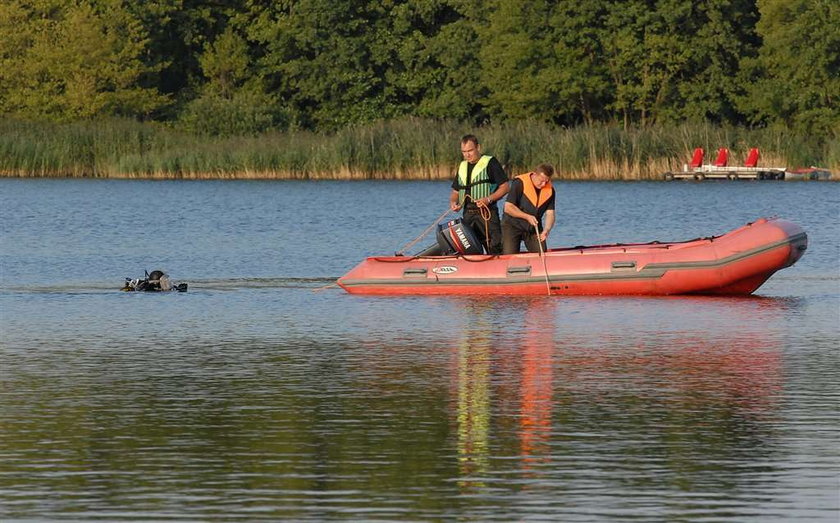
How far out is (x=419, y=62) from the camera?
70.6 m

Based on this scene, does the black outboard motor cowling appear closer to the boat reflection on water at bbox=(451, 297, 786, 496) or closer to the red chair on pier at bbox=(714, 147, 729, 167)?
the boat reflection on water at bbox=(451, 297, 786, 496)

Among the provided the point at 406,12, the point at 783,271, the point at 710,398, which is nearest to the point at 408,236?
the point at 783,271

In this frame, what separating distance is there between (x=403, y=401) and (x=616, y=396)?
1394 mm

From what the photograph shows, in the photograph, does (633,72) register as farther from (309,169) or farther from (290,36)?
(309,169)

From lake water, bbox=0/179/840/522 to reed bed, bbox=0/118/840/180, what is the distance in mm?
27428

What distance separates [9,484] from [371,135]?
4376cm

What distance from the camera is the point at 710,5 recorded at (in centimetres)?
6612

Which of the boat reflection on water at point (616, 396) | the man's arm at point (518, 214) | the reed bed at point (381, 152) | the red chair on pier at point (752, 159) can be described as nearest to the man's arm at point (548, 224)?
the man's arm at point (518, 214)

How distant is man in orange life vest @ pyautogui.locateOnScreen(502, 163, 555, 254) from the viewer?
802 inches

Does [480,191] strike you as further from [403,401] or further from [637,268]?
[403,401]

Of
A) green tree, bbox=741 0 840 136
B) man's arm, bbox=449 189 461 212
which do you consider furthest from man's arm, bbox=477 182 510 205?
green tree, bbox=741 0 840 136

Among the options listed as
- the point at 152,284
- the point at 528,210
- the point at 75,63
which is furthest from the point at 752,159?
the point at 152,284

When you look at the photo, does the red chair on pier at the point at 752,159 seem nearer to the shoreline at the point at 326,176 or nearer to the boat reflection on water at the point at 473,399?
the shoreline at the point at 326,176

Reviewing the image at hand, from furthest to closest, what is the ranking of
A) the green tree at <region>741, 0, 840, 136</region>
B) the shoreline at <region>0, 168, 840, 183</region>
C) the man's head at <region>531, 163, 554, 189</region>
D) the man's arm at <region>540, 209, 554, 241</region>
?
the green tree at <region>741, 0, 840, 136</region>, the shoreline at <region>0, 168, 840, 183</region>, the man's head at <region>531, 163, 554, 189</region>, the man's arm at <region>540, 209, 554, 241</region>
